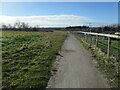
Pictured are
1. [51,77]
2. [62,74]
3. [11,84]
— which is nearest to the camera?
[11,84]

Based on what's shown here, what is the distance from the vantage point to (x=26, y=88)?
387 cm

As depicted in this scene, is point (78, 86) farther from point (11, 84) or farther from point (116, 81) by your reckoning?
point (11, 84)

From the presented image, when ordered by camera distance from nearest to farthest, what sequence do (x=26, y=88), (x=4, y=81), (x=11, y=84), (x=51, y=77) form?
(x=26, y=88) → (x=11, y=84) → (x=4, y=81) → (x=51, y=77)

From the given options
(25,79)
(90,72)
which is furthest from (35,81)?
(90,72)

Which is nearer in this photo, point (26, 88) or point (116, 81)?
point (26, 88)

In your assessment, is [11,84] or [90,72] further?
[90,72]

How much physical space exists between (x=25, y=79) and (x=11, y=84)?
1.73 feet

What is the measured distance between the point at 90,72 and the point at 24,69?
2.99 metres

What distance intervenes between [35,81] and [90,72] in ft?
8.00

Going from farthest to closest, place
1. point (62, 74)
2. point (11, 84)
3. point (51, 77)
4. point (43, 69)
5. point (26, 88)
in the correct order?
1. point (43, 69)
2. point (62, 74)
3. point (51, 77)
4. point (11, 84)
5. point (26, 88)

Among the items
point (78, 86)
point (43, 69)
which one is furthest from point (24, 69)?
point (78, 86)

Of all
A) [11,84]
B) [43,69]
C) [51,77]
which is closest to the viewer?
[11,84]

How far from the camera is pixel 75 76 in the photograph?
16.0ft

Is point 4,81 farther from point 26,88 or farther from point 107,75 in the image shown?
point 107,75
